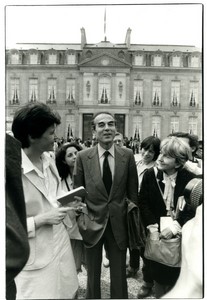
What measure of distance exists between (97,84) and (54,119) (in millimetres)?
498

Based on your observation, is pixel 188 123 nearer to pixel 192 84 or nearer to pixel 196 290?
pixel 192 84

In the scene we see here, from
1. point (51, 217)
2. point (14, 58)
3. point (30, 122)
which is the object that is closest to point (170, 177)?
point (51, 217)

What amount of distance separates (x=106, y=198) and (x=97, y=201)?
0.18 ft

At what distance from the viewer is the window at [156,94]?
6.39 ft

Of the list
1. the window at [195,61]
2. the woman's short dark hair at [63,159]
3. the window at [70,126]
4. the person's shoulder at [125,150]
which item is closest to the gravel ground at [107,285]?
the woman's short dark hair at [63,159]

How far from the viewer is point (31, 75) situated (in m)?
1.88

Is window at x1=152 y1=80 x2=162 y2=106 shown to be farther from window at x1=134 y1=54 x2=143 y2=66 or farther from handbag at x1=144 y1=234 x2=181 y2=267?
handbag at x1=144 y1=234 x2=181 y2=267

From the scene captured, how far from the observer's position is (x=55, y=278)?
147 cm

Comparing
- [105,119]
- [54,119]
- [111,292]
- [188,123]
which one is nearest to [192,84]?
[188,123]

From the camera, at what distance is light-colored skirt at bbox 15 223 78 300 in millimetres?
1432

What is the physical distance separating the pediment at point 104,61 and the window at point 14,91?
40 centimetres

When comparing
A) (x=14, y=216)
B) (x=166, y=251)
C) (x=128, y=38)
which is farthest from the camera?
(x=128, y=38)

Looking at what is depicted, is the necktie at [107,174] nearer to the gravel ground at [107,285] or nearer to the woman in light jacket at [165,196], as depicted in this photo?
the woman in light jacket at [165,196]

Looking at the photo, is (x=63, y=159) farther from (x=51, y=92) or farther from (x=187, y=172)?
(x=187, y=172)
